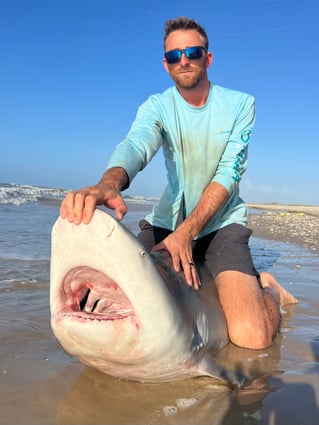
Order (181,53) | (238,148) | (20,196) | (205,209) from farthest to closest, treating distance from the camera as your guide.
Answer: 1. (20,196)
2. (238,148)
3. (181,53)
4. (205,209)

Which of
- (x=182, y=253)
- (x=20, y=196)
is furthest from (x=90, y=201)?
(x=20, y=196)

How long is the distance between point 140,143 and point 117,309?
1.52m

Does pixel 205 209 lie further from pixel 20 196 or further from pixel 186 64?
pixel 20 196

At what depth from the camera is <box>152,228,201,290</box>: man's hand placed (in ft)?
8.16

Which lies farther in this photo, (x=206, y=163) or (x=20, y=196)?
(x=20, y=196)

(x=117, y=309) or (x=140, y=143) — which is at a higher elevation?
(x=140, y=143)

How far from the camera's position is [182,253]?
2.52m

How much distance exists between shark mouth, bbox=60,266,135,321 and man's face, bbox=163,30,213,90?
7.48 ft

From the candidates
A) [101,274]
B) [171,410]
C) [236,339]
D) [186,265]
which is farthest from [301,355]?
[101,274]

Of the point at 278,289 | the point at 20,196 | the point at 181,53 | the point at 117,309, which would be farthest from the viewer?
the point at 20,196

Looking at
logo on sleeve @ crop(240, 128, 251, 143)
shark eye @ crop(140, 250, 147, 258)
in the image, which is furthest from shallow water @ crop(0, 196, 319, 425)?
logo on sleeve @ crop(240, 128, 251, 143)

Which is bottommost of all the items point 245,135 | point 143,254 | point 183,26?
point 143,254

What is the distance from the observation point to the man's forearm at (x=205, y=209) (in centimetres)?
278

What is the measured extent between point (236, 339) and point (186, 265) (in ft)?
2.72
